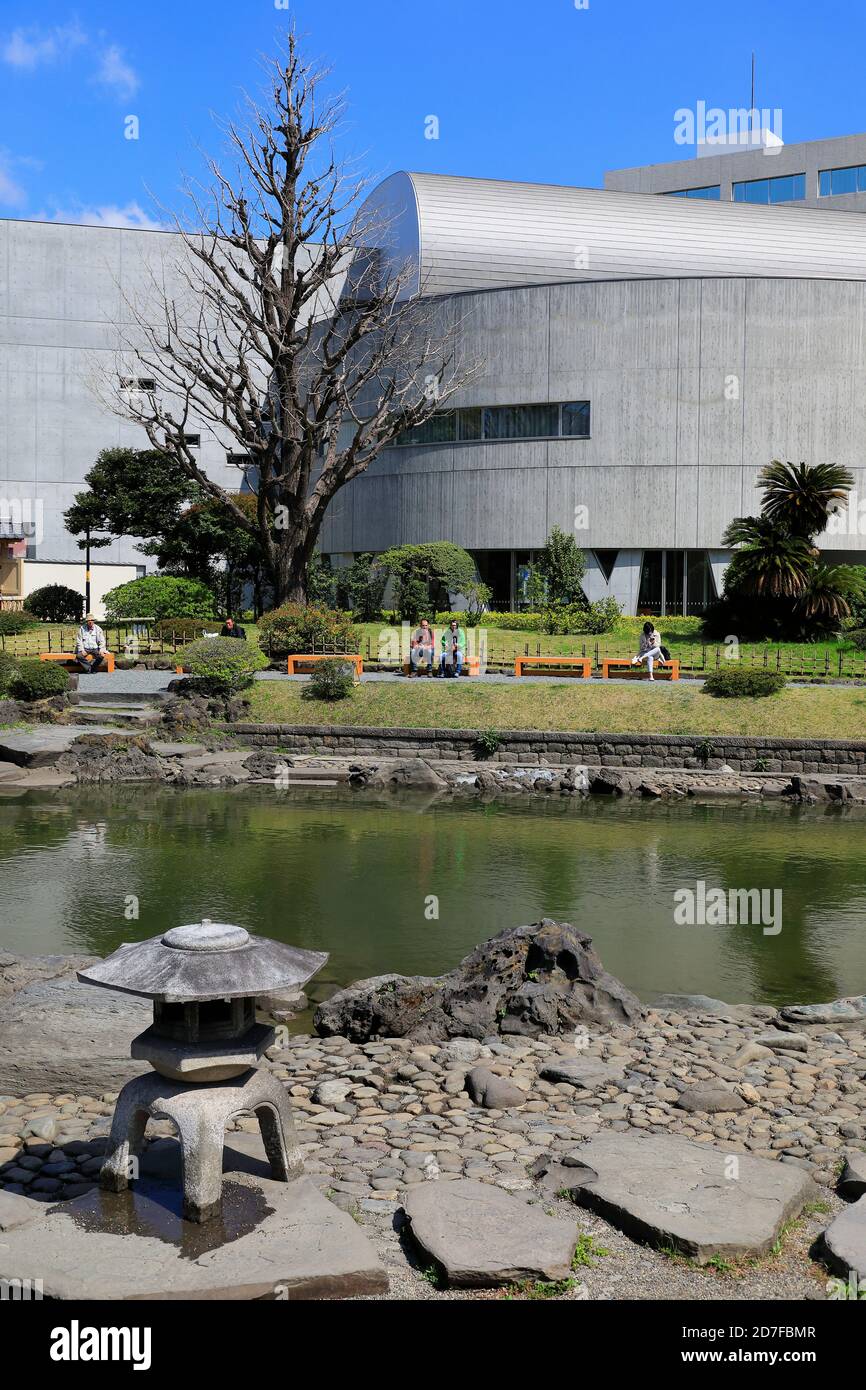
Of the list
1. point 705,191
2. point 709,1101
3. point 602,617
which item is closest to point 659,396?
point 602,617

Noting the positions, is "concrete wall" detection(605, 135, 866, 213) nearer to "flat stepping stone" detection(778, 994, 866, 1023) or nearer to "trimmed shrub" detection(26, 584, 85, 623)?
"trimmed shrub" detection(26, 584, 85, 623)

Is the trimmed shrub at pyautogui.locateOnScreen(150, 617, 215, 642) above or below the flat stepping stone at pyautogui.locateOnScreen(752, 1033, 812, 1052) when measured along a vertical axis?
above

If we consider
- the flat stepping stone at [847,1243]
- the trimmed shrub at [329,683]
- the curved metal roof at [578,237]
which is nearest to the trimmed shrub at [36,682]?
the trimmed shrub at [329,683]

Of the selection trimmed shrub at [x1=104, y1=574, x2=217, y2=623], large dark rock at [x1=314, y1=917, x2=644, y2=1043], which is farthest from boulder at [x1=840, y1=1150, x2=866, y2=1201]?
trimmed shrub at [x1=104, y1=574, x2=217, y2=623]

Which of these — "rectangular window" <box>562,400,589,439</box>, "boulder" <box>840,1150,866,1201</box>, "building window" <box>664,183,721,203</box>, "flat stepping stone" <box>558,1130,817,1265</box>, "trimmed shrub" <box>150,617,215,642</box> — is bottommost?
"boulder" <box>840,1150,866,1201</box>

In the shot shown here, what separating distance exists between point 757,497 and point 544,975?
109ft

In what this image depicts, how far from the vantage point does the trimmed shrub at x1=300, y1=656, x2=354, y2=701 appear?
2767 cm

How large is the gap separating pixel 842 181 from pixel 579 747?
56.6m

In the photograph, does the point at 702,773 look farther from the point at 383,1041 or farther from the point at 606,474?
the point at 606,474

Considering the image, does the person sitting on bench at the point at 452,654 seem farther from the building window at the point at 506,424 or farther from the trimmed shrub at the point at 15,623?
the trimmed shrub at the point at 15,623

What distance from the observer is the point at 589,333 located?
137 feet

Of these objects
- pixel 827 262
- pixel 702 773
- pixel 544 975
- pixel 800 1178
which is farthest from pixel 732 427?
pixel 800 1178

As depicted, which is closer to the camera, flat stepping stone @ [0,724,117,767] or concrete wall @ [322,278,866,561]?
flat stepping stone @ [0,724,117,767]

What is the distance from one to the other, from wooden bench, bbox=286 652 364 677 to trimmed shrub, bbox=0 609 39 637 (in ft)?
36.0
